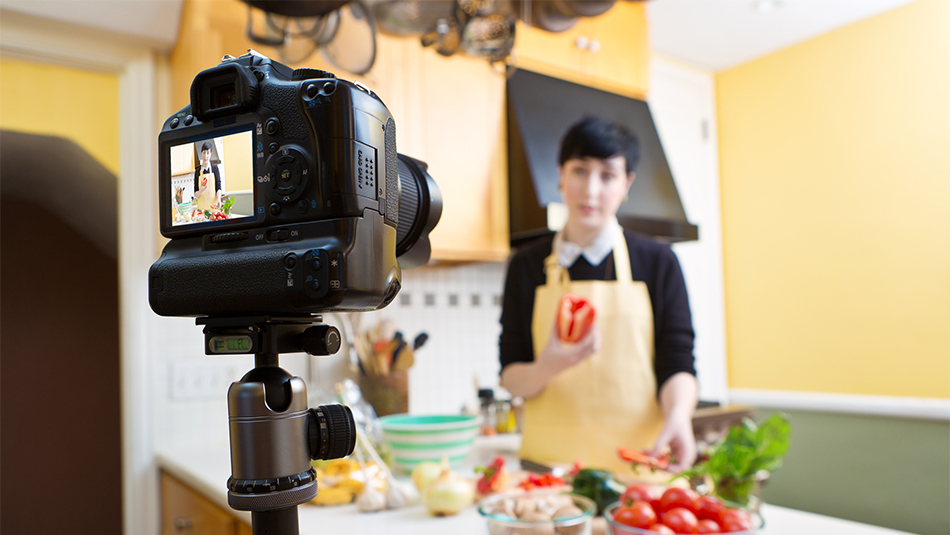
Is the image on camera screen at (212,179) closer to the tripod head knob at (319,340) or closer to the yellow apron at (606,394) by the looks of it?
the tripod head knob at (319,340)

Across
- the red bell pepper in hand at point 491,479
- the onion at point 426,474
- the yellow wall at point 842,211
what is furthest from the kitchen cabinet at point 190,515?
the yellow wall at point 842,211

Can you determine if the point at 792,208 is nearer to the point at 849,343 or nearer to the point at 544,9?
the point at 849,343

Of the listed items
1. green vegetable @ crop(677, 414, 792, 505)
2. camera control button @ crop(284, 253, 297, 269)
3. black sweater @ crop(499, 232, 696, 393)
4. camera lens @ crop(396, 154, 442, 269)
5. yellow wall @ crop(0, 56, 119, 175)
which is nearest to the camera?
camera control button @ crop(284, 253, 297, 269)

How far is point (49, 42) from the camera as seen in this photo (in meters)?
1.61

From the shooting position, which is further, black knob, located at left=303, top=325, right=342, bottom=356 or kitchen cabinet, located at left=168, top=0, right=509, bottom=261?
kitchen cabinet, located at left=168, top=0, right=509, bottom=261

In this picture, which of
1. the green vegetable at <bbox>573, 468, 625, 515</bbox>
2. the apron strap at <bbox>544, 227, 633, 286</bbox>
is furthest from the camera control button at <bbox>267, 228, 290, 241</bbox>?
the apron strap at <bbox>544, 227, 633, 286</bbox>

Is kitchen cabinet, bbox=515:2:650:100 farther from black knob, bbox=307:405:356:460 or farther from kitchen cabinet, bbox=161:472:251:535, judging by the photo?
black knob, bbox=307:405:356:460

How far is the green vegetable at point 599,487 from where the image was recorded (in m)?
0.93

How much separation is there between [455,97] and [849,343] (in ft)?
6.06

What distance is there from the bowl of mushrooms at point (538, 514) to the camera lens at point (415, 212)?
1.26 feet

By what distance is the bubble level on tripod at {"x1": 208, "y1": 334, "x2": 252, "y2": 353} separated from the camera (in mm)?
406

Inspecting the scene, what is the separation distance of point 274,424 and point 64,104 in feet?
5.75

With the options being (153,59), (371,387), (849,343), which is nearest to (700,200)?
(849,343)

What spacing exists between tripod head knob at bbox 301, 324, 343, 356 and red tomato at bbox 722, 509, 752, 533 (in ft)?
1.74
